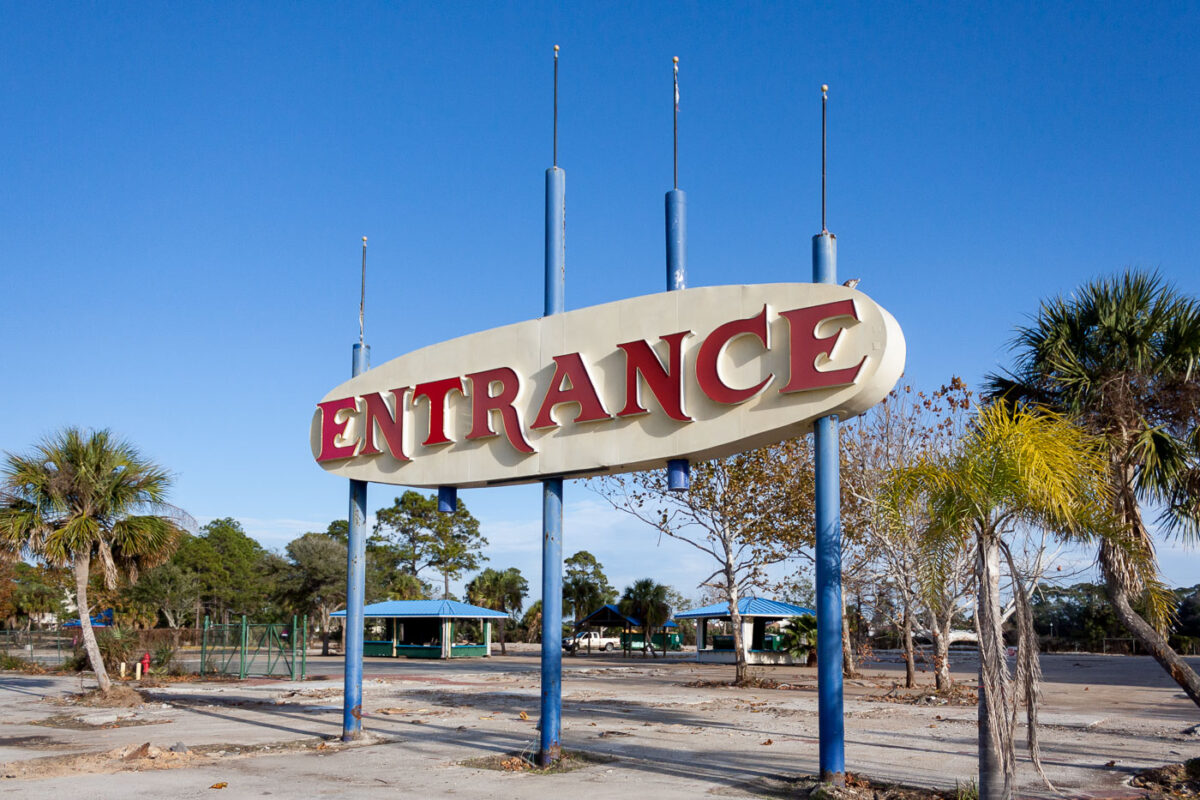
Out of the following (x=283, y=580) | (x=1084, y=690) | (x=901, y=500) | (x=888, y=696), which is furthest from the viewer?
(x=283, y=580)

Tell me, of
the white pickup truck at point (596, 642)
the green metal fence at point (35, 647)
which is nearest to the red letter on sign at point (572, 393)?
the green metal fence at point (35, 647)

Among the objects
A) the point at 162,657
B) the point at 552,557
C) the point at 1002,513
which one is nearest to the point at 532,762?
the point at 552,557

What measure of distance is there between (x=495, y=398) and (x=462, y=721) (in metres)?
8.24

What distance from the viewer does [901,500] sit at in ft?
33.9

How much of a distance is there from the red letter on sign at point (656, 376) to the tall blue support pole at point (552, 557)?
1.73m

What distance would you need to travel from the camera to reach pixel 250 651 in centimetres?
3441

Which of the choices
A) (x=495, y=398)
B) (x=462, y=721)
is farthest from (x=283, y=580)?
(x=495, y=398)

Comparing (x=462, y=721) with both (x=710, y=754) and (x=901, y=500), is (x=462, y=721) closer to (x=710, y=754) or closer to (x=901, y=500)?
(x=710, y=754)

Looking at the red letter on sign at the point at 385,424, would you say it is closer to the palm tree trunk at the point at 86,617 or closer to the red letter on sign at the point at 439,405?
the red letter on sign at the point at 439,405

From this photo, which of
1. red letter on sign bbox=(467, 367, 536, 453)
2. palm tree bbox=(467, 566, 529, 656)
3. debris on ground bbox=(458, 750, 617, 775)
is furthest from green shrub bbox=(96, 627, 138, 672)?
palm tree bbox=(467, 566, 529, 656)

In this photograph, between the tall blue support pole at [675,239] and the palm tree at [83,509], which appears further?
the palm tree at [83,509]

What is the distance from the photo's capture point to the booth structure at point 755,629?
47469 millimetres

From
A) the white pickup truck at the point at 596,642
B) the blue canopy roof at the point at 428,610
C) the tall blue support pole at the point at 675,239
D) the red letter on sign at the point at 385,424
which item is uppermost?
the tall blue support pole at the point at 675,239

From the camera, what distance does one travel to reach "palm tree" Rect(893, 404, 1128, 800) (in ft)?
29.9
